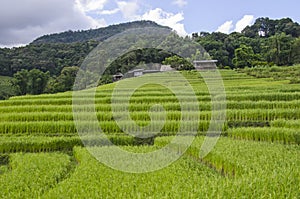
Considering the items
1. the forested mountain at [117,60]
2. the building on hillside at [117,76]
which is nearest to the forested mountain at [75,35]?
the forested mountain at [117,60]

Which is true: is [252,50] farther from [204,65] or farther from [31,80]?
[31,80]

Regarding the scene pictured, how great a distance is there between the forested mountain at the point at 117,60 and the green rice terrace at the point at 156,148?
68.0 ft

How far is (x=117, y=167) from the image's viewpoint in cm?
795

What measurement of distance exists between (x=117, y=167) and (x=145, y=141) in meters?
4.89

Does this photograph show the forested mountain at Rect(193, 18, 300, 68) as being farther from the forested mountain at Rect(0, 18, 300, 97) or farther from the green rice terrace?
the green rice terrace

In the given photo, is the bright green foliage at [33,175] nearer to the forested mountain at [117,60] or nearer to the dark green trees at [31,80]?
the forested mountain at [117,60]

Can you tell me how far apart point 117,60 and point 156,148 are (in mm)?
29931

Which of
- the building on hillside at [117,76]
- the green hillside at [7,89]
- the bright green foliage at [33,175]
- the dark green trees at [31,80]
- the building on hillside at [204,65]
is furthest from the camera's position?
the dark green trees at [31,80]

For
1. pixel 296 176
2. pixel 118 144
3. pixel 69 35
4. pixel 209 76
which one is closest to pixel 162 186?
pixel 296 176

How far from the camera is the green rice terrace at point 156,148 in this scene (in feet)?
17.4

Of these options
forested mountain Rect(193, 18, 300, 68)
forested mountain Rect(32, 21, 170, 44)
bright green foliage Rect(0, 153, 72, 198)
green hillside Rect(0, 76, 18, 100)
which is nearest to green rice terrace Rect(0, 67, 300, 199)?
bright green foliage Rect(0, 153, 72, 198)

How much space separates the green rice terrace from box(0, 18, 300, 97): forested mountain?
2073 cm

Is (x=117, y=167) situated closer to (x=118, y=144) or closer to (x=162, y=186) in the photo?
(x=162, y=186)

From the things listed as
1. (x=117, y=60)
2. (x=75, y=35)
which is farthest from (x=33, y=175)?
(x=75, y=35)
